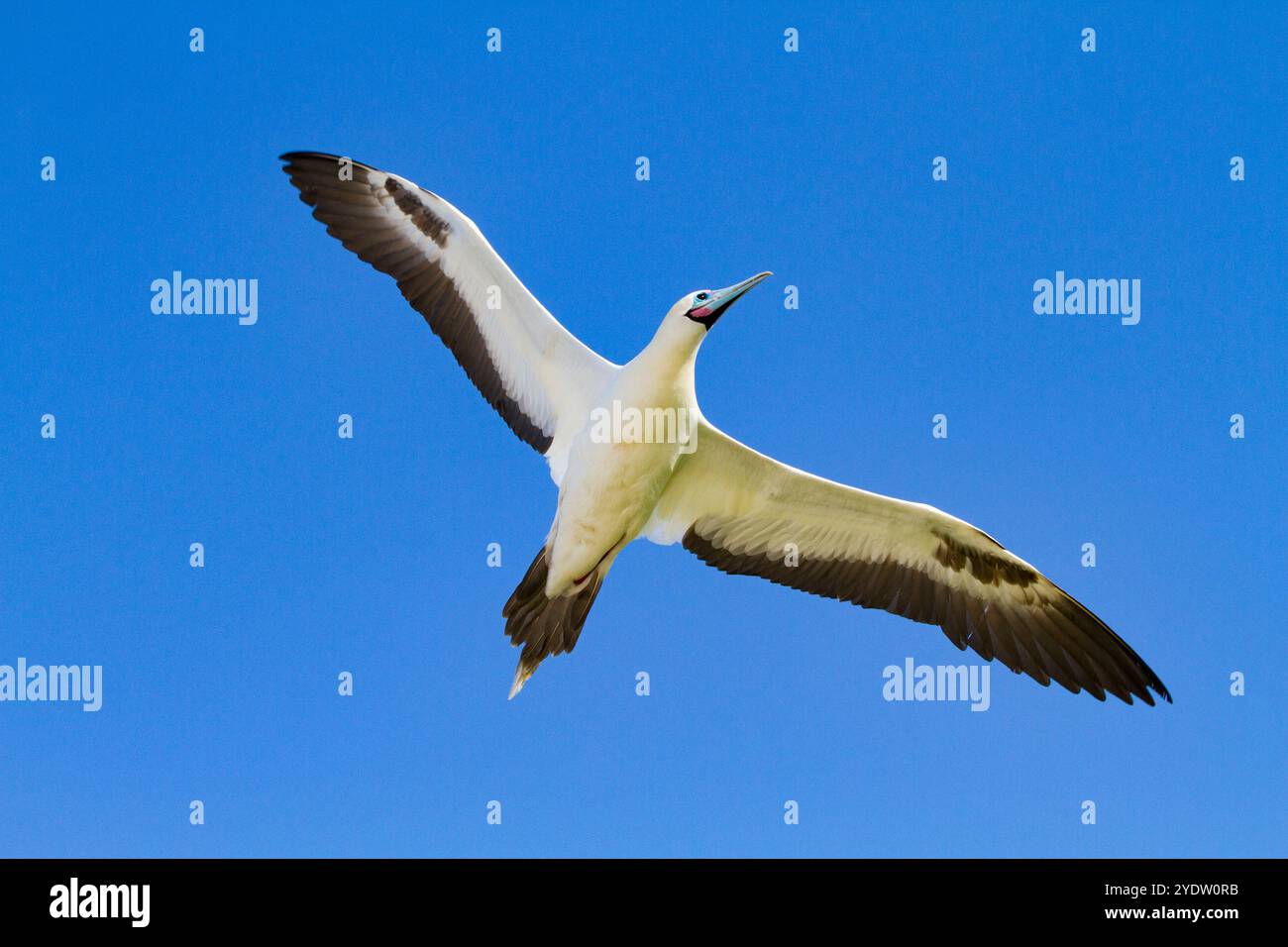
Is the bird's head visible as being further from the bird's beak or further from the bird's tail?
the bird's tail

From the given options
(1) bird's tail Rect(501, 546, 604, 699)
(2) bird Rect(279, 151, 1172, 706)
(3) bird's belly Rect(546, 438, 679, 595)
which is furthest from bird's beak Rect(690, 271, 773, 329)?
(1) bird's tail Rect(501, 546, 604, 699)

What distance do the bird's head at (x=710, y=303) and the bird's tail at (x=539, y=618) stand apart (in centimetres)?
242

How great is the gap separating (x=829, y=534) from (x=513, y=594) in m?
3.18

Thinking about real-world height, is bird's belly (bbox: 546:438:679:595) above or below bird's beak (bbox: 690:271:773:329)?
below

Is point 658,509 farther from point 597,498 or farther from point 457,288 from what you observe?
point 457,288

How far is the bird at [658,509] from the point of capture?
428 inches

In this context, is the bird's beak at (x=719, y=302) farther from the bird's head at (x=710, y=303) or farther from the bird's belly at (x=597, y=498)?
the bird's belly at (x=597, y=498)

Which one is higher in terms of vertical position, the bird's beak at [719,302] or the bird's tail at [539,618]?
the bird's beak at [719,302]

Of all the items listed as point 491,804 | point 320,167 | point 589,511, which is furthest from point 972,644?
point 320,167

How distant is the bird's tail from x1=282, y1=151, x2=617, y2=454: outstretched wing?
1.45 m

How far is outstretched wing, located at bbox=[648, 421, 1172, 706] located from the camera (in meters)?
11.5

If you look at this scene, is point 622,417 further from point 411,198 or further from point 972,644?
point 972,644

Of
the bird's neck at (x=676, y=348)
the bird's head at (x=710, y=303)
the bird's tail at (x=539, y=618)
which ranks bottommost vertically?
the bird's tail at (x=539, y=618)

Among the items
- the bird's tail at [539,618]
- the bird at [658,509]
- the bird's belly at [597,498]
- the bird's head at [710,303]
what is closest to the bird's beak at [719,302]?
the bird's head at [710,303]
